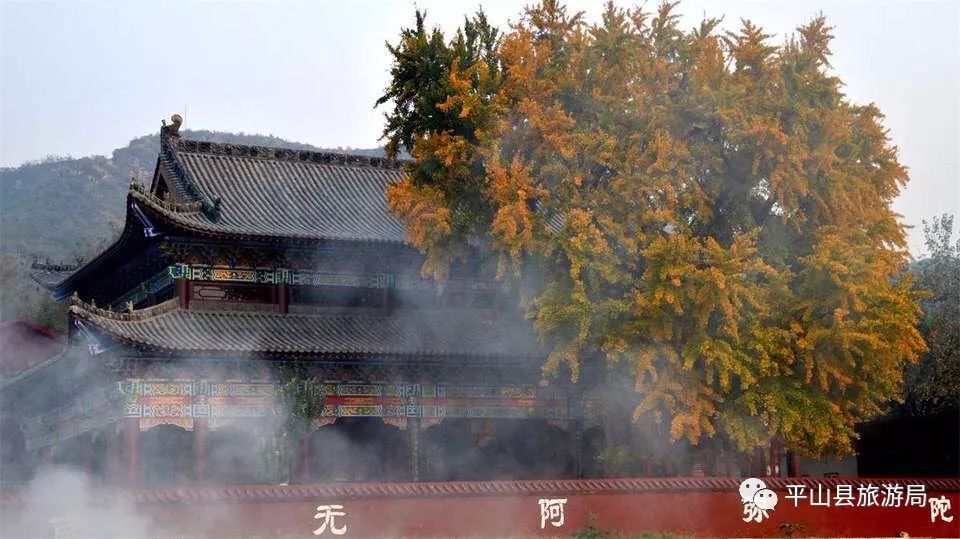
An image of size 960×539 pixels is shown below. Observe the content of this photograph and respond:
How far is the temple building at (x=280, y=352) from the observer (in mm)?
29516

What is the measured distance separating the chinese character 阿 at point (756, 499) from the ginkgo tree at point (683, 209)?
0.92 m

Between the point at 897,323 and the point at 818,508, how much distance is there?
4242 millimetres

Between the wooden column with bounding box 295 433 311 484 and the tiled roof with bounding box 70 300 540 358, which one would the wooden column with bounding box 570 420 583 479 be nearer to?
the tiled roof with bounding box 70 300 540 358

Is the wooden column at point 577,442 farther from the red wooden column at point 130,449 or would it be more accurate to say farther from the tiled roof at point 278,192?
the red wooden column at point 130,449

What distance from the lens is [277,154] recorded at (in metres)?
36.5

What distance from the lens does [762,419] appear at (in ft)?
89.1

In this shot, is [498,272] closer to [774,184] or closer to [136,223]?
[774,184]

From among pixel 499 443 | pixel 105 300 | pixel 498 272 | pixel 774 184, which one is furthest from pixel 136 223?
pixel 774 184

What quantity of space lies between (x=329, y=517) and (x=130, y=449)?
7542 mm

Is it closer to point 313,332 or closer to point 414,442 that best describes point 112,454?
point 313,332

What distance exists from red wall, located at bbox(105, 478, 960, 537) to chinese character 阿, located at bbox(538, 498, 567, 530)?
9 centimetres

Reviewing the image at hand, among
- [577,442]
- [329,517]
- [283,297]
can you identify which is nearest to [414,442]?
[577,442]

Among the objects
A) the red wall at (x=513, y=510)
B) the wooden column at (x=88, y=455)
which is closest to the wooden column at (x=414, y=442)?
the red wall at (x=513, y=510)

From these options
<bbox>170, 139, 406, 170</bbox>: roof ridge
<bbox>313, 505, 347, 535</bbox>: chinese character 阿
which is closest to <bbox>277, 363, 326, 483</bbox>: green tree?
<bbox>313, 505, 347, 535</bbox>: chinese character 阿
